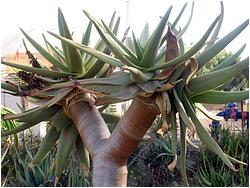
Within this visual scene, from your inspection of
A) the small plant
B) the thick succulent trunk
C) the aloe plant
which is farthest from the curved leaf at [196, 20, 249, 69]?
the small plant

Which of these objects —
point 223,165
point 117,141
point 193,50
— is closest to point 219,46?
point 193,50

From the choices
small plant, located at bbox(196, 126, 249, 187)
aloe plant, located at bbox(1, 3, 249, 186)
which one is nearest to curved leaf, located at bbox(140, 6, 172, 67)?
aloe plant, located at bbox(1, 3, 249, 186)

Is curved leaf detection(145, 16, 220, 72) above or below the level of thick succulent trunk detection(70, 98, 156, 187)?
above

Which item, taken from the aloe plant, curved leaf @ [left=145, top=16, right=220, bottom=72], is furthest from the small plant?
curved leaf @ [left=145, top=16, right=220, bottom=72]

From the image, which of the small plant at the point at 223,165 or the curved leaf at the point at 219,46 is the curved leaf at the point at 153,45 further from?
the small plant at the point at 223,165

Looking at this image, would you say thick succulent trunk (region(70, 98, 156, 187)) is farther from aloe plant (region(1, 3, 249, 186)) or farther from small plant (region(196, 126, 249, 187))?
small plant (region(196, 126, 249, 187))

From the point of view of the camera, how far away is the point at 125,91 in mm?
565

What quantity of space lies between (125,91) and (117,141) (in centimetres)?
9

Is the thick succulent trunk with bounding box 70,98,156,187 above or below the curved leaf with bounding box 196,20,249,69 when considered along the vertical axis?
below

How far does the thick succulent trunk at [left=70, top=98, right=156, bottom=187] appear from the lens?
58 cm

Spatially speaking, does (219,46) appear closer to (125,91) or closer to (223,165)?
(125,91)

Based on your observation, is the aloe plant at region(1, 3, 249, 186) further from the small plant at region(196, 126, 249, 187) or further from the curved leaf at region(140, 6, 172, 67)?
the small plant at region(196, 126, 249, 187)

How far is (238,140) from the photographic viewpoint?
355 centimetres

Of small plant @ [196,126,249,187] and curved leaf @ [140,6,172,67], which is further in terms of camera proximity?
small plant @ [196,126,249,187]
